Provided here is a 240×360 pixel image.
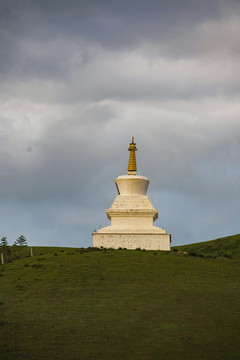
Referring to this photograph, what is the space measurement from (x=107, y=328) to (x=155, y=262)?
18414 millimetres

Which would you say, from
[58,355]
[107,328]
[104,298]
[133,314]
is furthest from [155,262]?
[58,355]

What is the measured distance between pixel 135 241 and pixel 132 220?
3974 millimetres

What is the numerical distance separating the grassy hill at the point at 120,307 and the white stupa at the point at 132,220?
7105 mm

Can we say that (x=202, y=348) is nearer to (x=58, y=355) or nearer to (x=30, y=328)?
(x=58, y=355)

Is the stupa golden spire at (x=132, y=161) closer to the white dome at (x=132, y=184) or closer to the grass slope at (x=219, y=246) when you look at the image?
the white dome at (x=132, y=184)

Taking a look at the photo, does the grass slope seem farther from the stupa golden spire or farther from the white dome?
the stupa golden spire

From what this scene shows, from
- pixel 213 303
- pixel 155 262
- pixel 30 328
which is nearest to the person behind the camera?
pixel 30 328

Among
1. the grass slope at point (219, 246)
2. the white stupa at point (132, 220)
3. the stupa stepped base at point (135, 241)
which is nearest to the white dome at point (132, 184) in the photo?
the white stupa at point (132, 220)

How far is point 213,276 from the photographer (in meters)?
42.5

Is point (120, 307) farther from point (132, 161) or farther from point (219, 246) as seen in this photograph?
point (219, 246)

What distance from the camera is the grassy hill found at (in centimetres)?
2512

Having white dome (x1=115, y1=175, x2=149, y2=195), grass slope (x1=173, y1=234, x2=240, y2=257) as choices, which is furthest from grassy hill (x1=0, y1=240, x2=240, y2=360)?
grass slope (x1=173, y1=234, x2=240, y2=257)

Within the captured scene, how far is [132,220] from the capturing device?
6050 centimetres

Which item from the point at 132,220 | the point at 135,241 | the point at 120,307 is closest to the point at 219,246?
the point at 132,220
